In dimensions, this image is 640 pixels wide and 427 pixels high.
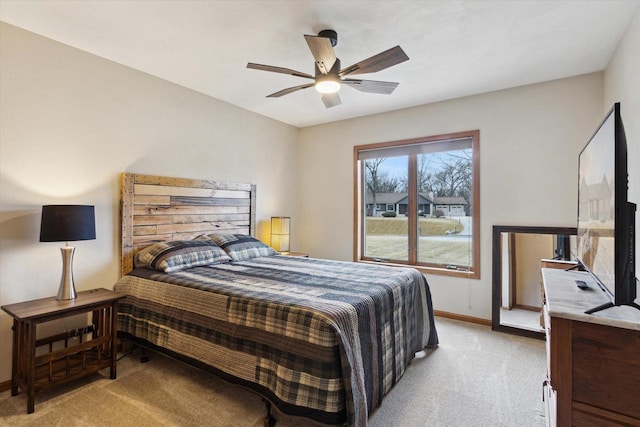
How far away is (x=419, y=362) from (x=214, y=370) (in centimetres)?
174

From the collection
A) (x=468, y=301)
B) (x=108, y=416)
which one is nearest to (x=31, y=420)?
(x=108, y=416)

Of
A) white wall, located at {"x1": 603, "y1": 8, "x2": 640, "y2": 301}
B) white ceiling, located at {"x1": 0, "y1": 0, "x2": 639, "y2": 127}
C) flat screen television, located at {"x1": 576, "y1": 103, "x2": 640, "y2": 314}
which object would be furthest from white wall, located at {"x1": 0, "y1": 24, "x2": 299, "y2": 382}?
white wall, located at {"x1": 603, "y1": 8, "x2": 640, "y2": 301}

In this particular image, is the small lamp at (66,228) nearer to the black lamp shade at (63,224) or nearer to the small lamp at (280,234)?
the black lamp shade at (63,224)

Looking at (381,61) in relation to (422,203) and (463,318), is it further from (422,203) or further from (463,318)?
(463,318)

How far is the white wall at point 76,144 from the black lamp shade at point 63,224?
14.2 inches

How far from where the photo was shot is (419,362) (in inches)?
110

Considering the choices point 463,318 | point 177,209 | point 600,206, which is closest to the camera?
point 600,206

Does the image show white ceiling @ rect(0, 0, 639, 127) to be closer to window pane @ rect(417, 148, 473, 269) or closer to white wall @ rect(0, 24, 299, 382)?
white wall @ rect(0, 24, 299, 382)

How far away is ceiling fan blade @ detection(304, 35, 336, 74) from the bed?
1636mm

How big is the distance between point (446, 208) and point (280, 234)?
2272 millimetres

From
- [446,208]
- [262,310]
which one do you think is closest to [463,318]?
[446,208]

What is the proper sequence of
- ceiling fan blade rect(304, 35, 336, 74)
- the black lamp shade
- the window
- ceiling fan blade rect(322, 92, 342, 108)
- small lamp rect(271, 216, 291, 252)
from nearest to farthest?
ceiling fan blade rect(304, 35, 336, 74)
the black lamp shade
ceiling fan blade rect(322, 92, 342, 108)
the window
small lamp rect(271, 216, 291, 252)

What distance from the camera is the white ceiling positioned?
2162 millimetres

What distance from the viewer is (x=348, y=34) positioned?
2.47 m
